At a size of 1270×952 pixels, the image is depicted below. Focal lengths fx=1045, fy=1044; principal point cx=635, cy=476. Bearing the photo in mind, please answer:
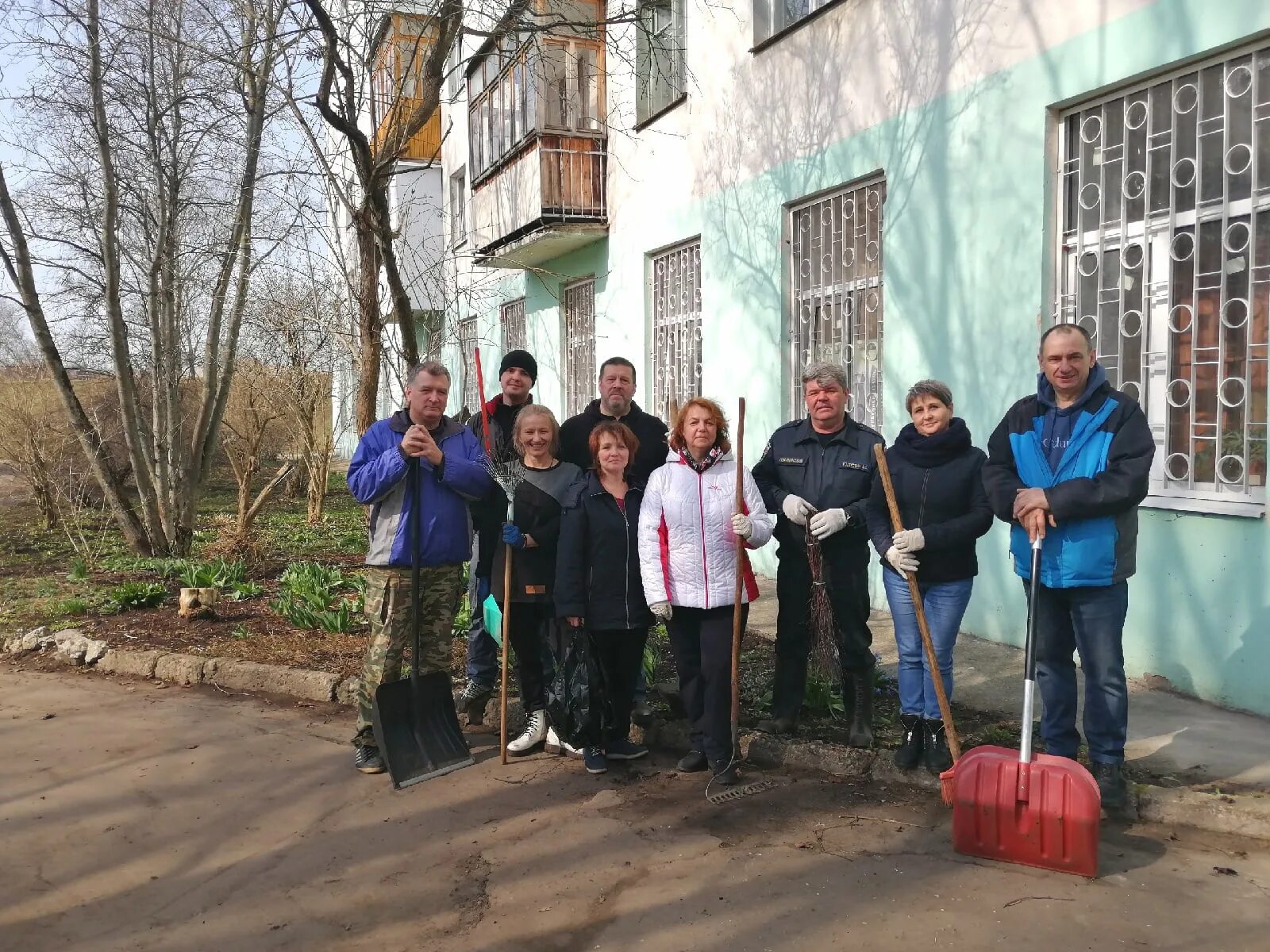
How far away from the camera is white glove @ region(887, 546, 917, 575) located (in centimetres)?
431

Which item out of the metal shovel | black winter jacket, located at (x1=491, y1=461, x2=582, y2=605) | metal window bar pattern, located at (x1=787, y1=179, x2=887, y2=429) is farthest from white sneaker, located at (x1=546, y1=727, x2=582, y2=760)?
metal window bar pattern, located at (x1=787, y1=179, x2=887, y2=429)

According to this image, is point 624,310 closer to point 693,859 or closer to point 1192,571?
point 1192,571

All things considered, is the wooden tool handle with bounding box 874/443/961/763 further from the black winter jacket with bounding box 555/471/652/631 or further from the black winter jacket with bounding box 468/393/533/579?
the black winter jacket with bounding box 468/393/533/579

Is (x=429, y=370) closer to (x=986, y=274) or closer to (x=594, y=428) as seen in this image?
Result: (x=594, y=428)

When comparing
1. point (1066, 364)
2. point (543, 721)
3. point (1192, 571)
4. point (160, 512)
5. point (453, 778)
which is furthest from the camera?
point (160, 512)

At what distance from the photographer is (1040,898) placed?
11.0 ft

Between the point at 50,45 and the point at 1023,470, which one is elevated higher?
the point at 50,45

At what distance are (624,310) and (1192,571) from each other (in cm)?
774

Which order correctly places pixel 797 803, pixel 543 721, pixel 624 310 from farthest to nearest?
1. pixel 624 310
2. pixel 543 721
3. pixel 797 803

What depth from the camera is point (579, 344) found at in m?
13.8

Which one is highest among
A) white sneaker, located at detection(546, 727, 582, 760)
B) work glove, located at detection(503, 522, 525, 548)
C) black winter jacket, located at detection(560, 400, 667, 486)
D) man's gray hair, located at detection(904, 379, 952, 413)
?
man's gray hair, located at detection(904, 379, 952, 413)

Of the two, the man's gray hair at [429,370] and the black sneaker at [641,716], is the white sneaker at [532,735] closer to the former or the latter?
the black sneaker at [641,716]

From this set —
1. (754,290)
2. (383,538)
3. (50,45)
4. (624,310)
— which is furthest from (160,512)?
(383,538)

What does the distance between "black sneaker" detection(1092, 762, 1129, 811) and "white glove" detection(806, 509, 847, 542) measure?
141 cm
